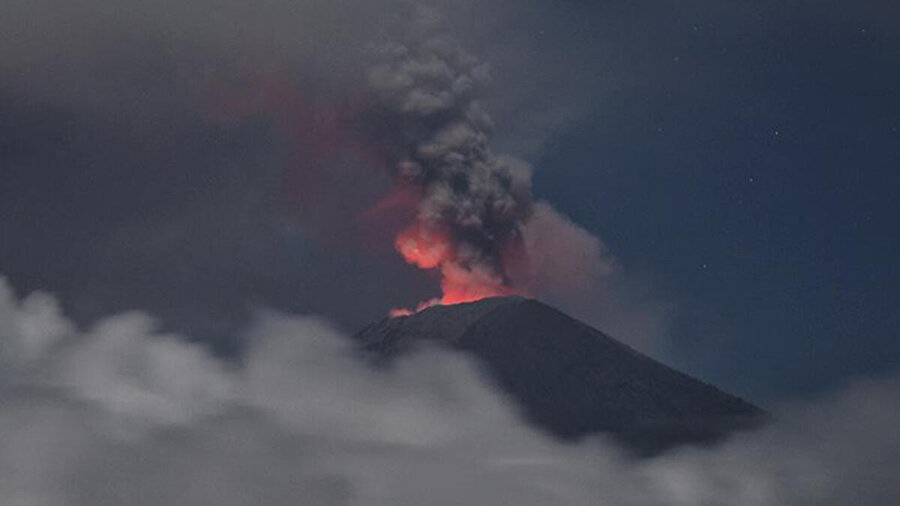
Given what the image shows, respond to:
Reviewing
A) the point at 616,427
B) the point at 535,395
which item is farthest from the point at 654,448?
the point at 535,395

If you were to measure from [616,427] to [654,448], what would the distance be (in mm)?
7793

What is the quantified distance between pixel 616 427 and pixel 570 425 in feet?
21.2

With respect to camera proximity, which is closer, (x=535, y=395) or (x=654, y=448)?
(x=654, y=448)

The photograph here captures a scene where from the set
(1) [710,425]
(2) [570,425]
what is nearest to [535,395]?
(2) [570,425]

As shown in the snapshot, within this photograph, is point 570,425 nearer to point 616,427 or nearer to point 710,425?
point 616,427

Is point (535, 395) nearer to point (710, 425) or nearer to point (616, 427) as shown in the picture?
point (616, 427)

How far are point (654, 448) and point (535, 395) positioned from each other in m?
20.7

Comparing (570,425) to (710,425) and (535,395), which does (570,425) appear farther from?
(710,425)

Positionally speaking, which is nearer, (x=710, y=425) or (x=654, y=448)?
(x=654, y=448)

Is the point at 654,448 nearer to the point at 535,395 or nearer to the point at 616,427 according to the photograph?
the point at 616,427

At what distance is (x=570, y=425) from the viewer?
19225 centimetres

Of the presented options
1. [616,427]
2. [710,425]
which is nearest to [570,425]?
[616,427]

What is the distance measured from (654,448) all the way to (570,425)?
1234 cm

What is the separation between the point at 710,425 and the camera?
654 ft
